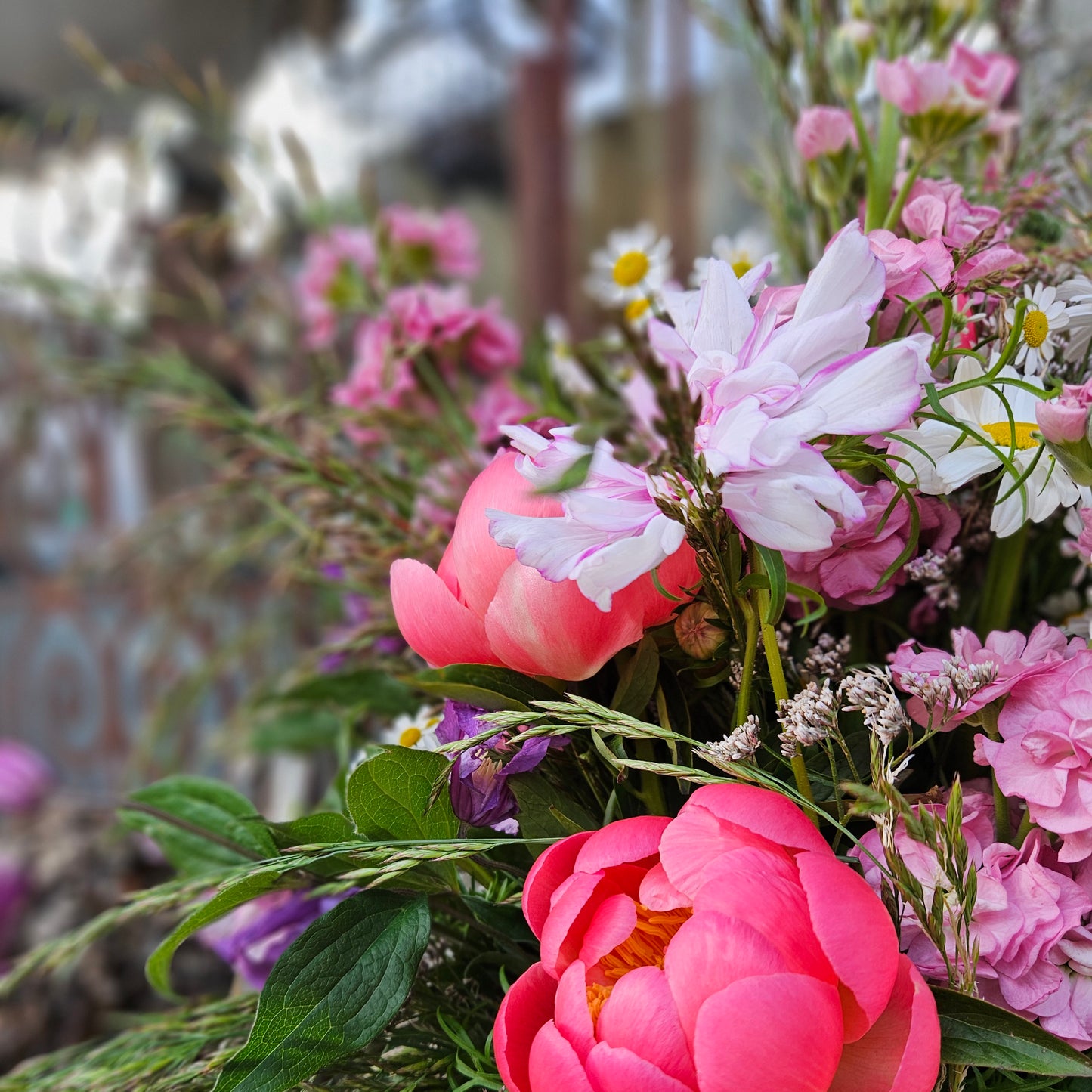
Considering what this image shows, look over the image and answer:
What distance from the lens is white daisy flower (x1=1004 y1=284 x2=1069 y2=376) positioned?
0.21m

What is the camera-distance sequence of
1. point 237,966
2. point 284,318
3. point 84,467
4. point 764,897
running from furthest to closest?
1. point 84,467
2. point 284,318
3. point 237,966
4. point 764,897

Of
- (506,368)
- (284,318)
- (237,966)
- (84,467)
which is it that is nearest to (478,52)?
(84,467)

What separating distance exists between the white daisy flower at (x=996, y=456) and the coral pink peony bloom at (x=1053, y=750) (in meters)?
0.03

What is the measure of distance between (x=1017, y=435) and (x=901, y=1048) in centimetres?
14

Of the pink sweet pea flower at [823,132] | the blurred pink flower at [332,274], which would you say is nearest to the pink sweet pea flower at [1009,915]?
the pink sweet pea flower at [823,132]

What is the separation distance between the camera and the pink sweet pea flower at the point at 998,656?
0.20 metres

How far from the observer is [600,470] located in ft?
0.60

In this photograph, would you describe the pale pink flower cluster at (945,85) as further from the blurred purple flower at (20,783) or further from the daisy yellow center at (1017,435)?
the blurred purple flower at (20,783)

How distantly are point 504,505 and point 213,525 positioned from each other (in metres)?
0.61

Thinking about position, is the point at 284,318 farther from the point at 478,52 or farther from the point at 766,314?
the point at 478,52

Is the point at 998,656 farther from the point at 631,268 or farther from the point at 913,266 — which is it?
the point at 631,268

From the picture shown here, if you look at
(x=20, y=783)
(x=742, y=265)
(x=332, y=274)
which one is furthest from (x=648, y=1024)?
(x=20, y=783)

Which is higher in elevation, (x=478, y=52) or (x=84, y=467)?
(x=478, y=52)

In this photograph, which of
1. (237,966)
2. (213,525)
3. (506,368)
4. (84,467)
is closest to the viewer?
(237,966)
